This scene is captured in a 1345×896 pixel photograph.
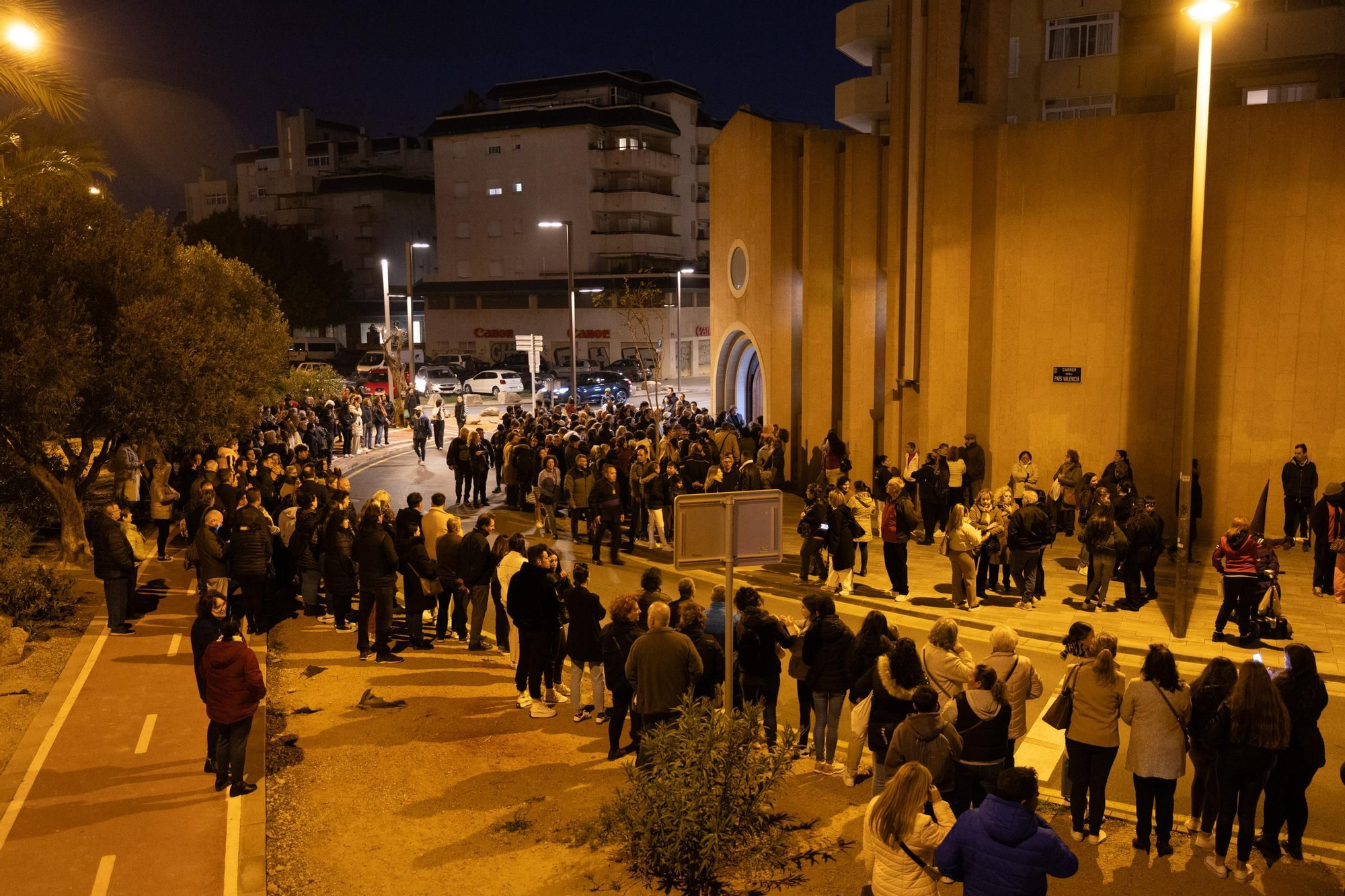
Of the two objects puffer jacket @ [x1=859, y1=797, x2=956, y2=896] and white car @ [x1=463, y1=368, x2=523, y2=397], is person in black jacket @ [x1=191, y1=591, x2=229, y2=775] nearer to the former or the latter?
puffer jacket @ [x1=859, y1=797, x2=956, y2=896]

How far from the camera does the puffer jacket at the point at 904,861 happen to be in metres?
5.25

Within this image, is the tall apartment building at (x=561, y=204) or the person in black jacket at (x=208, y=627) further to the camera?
the tall apartment building at (x=561, y=204)

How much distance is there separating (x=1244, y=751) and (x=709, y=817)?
135 inches

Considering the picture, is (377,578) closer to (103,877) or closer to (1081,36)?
(103,877)

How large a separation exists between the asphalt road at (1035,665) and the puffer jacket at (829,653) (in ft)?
2.91

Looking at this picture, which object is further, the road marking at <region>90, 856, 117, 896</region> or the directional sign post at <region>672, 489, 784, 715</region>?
the directional sign post at <region>672, 489, 784, 715</region>

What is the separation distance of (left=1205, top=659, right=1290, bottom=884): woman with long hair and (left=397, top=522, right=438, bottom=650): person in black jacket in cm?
796

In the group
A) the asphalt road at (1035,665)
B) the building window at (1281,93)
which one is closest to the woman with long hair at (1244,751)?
the asphalt road at (1035,665)

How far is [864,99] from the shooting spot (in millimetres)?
28516

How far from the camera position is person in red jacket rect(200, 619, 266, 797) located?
324 inches

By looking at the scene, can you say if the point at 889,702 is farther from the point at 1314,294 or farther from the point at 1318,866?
the point at 1314,294

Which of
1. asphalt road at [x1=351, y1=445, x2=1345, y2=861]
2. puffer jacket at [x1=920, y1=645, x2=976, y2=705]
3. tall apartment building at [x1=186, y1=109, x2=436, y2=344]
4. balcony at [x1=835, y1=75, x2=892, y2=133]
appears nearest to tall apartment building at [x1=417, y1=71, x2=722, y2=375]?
tall apartment building at [x1=186, y1=109, x2=436, y2=344]

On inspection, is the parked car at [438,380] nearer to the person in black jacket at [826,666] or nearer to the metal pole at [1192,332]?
the metal pole at [1192,332]

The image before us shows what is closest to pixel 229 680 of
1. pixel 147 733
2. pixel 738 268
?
pixel 147 733
